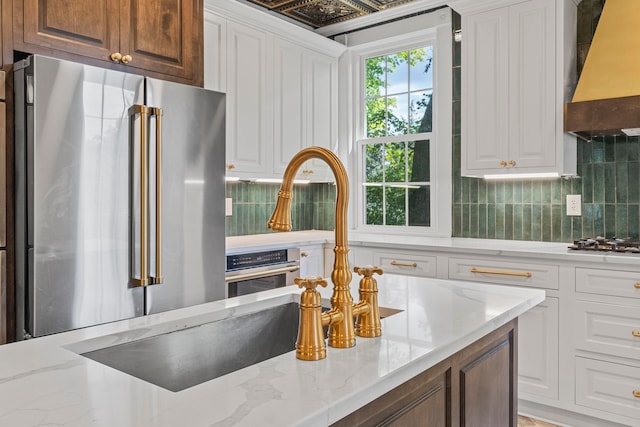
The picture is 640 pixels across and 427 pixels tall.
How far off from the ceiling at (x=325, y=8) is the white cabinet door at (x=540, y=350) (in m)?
2.36

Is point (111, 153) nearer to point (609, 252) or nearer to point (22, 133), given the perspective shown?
point (22, 133)

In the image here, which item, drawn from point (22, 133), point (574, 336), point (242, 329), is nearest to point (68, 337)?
point (242, 329)

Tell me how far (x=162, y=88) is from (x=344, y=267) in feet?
5.36

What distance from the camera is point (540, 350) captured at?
9.15 ft

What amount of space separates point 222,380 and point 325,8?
11.5ft

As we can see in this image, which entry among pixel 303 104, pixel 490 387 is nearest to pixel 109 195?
pixel 490 387

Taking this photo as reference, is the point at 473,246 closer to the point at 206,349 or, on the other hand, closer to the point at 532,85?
the point at 532,85

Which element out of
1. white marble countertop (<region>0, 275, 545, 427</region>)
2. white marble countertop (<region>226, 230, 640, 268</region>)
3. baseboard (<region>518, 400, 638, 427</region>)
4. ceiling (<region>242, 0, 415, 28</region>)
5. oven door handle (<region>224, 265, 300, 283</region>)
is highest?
ceiling (<region>242, 0, 415, 28</region>)

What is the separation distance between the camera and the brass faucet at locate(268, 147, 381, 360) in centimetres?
95

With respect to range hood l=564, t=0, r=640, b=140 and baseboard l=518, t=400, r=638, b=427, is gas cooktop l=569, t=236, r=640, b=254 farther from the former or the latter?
baseboard l=518, t=400, r=638, b=427

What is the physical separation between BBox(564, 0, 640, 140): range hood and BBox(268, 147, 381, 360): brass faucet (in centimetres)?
220

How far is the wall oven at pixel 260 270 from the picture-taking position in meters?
2.88

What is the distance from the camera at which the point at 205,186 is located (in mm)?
2514

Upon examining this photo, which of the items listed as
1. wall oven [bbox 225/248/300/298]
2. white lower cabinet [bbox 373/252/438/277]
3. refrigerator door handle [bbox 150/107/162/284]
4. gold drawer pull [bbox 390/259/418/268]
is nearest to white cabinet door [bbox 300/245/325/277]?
wall oven [bbox 225/248/300/298]
